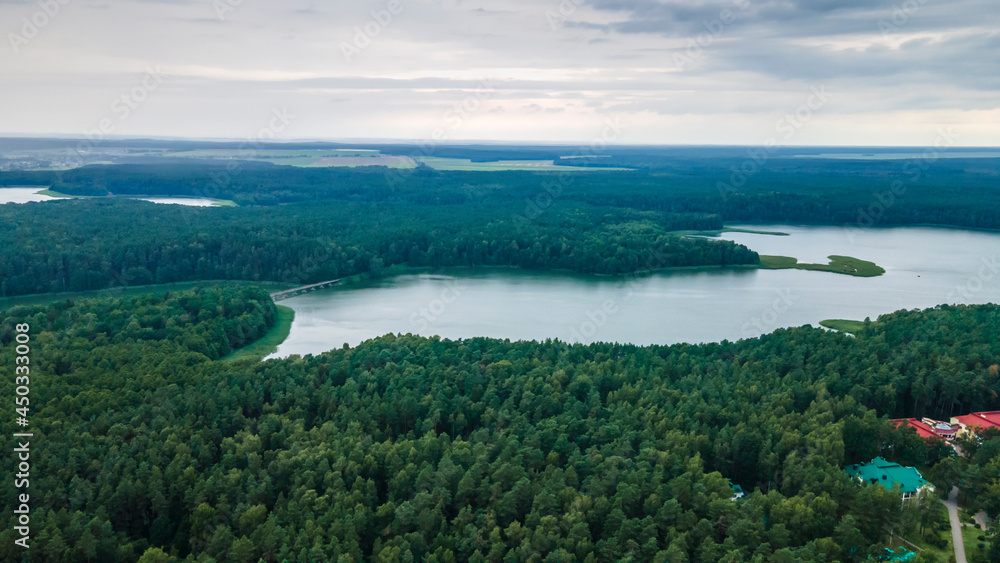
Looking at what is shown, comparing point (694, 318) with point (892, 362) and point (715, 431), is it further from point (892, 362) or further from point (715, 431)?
point (715, 431)

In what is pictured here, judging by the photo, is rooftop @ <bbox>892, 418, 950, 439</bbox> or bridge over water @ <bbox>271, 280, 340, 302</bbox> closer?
rooftop @ <bbox>892, 418, 950, 439</bbox>

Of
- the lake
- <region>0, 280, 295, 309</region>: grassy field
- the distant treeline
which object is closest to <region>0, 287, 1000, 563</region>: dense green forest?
<region>0, 280, 295, 309</region>: grassy field

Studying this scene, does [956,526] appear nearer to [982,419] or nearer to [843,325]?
[982,419]

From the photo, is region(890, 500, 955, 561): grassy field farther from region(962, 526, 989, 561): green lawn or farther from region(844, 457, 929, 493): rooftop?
region(844, 457, 929, 493): rooftop

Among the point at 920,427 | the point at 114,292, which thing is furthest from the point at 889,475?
the point at 114,292

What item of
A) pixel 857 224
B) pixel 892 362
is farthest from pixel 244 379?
pixel 857 224
